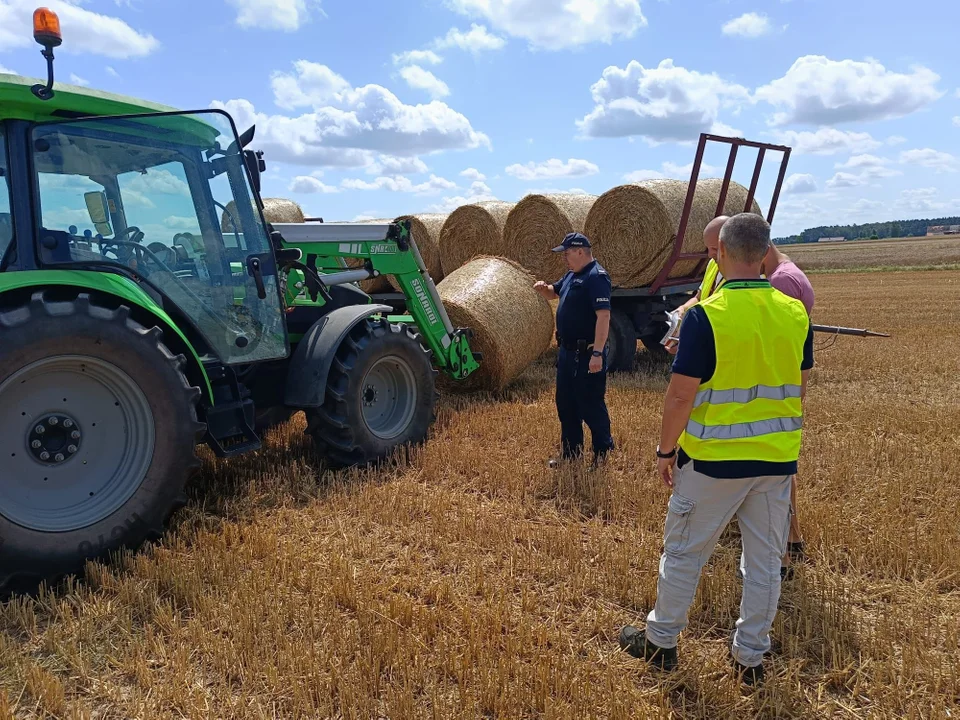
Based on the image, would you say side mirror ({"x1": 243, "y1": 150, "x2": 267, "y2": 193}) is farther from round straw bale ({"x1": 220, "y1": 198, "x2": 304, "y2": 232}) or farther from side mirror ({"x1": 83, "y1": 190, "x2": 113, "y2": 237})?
round straw bale ({"x1": 220, "y1": 198, "x2": 304, "y2": 232})

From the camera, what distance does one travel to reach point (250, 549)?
3510 millimetres

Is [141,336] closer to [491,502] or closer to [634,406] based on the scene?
[491,502]

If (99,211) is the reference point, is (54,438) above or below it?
below

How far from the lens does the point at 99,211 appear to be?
3705mm

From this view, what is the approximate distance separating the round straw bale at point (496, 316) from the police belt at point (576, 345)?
1.99 metres

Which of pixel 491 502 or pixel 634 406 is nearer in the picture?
pixel 491 502

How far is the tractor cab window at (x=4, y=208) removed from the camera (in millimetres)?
3327

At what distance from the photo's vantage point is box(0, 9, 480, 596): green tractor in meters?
3.14

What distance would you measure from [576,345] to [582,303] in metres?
0.30

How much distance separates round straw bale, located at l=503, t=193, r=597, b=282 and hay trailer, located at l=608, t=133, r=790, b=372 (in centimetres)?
105

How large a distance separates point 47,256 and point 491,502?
Result: 269cm

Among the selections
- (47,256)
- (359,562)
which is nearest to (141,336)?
(47,256)

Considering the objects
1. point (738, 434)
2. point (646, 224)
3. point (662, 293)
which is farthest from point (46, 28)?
point (662, 293)

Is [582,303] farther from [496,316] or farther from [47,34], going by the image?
[47,34]
